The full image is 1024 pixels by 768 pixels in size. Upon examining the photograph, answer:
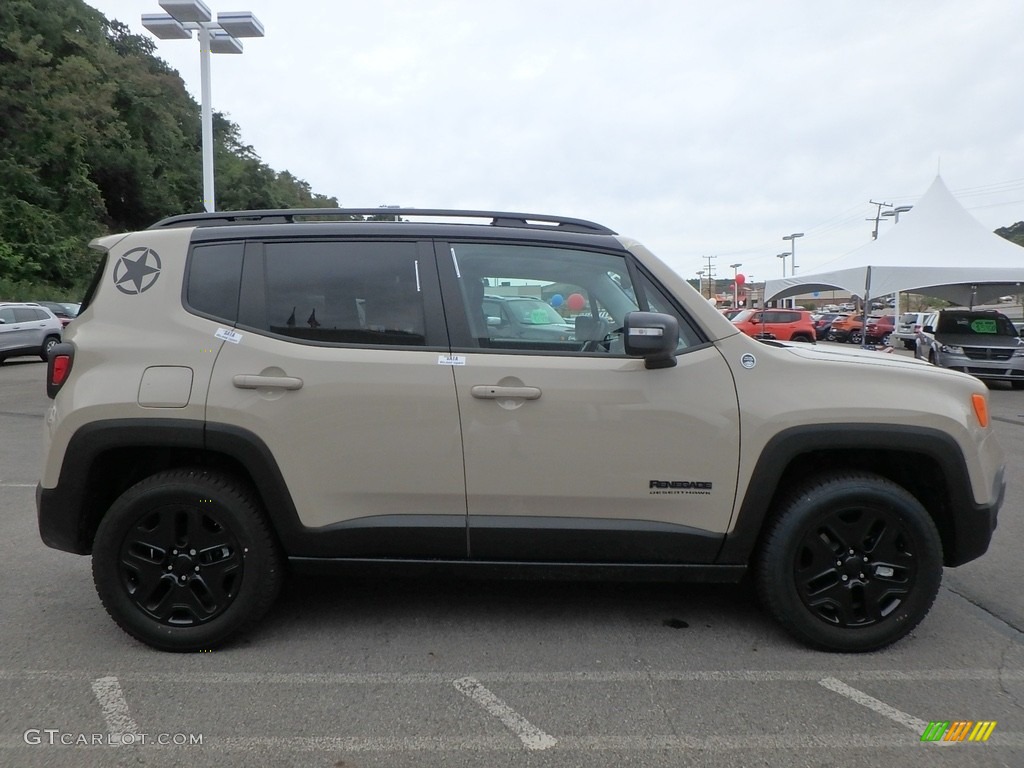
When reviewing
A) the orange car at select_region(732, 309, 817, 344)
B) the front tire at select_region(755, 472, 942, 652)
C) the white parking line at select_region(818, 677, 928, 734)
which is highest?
the orange car at select_region(732, 309, 817, 344)

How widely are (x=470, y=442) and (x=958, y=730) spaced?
2.09 meters

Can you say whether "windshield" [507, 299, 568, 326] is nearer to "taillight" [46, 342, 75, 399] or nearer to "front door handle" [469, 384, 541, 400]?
"front door handle" [469, 384, 541, 400]

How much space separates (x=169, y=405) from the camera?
3.40m

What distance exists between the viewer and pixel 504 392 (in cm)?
336

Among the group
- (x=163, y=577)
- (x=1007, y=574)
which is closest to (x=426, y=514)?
(x=163, y=577)

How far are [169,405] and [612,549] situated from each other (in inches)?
76.9

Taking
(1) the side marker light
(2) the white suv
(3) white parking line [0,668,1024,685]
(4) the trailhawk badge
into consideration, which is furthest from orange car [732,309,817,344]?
(4) the trailhawk badge

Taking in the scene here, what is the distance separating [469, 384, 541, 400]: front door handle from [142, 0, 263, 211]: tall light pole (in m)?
13.4

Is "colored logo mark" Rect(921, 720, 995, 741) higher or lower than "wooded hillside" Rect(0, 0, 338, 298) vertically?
lower

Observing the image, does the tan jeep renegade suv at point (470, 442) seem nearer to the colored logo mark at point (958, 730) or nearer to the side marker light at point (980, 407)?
the side marker light at point (980, 407)

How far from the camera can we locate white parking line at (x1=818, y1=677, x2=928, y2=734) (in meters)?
2.96

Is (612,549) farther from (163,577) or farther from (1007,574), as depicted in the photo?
(1007,574)

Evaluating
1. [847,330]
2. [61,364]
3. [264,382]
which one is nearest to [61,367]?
[61,364]

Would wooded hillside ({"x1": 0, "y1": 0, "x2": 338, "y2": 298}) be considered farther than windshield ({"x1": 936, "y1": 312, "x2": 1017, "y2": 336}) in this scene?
A: Yes
